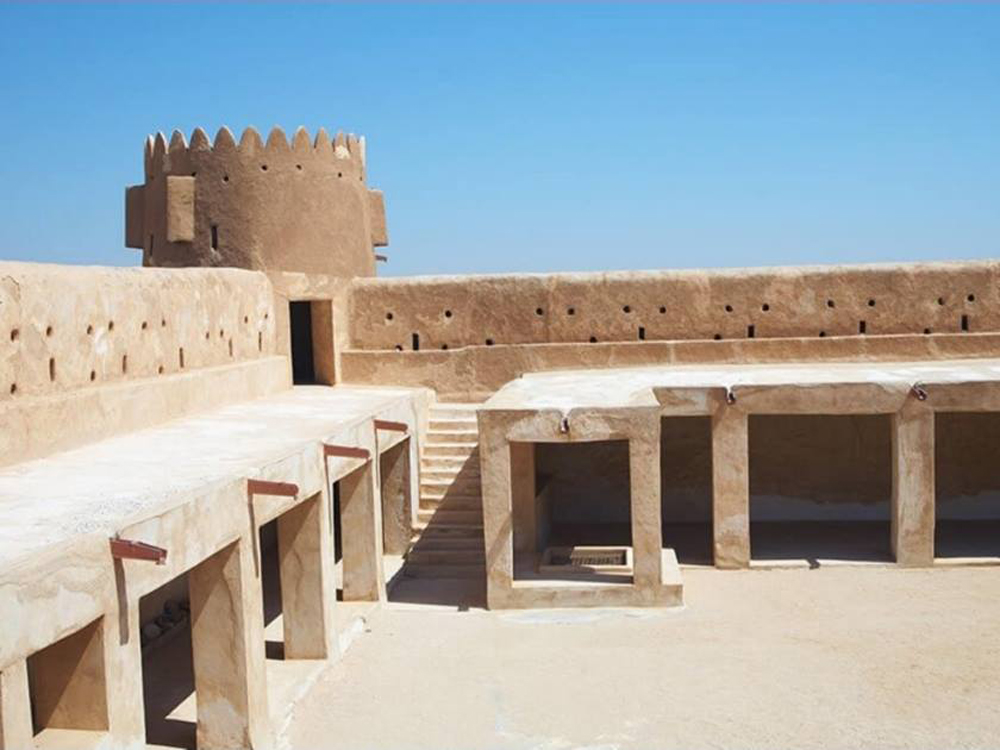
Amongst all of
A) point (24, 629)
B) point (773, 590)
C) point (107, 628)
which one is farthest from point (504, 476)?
point (24, 629)

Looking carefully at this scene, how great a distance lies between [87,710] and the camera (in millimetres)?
6109

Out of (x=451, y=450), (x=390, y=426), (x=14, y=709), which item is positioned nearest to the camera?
(x=14, y=709)

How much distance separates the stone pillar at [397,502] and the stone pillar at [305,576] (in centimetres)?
372

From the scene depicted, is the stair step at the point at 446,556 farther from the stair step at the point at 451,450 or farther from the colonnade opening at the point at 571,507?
the stair step at the point at 451,450

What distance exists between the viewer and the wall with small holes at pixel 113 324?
9.29 metres

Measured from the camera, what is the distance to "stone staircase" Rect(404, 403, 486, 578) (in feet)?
42.8

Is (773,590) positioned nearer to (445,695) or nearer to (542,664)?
(542,664)

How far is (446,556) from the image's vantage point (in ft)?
43.0

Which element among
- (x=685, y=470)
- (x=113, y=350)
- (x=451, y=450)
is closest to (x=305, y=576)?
(x=113, y=350)

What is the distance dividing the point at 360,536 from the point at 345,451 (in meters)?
1.51

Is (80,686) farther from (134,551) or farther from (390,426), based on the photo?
(390,426)

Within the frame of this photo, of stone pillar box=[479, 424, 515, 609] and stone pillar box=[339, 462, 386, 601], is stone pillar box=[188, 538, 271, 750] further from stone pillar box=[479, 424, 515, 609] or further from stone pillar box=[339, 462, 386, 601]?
stone pillar box=[479, 424, 515, 609]

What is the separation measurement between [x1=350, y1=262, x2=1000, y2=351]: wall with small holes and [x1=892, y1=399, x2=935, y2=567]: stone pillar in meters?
3.94

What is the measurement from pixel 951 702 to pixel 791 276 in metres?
8.42
